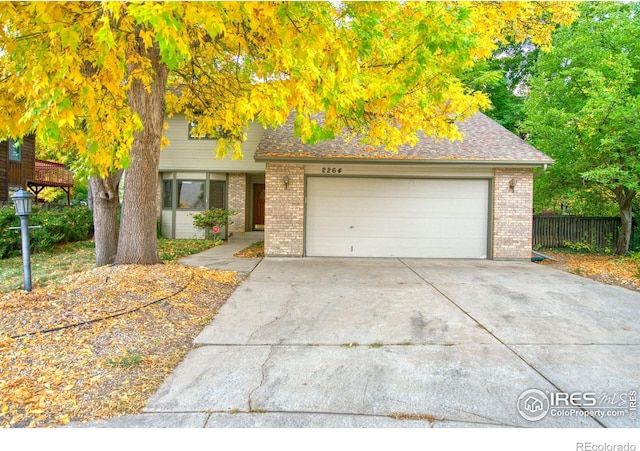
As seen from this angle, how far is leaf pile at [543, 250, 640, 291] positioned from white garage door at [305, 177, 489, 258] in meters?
2.12

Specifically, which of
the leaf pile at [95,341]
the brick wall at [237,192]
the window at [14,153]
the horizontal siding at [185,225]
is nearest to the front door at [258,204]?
the brick wall at [237,192]

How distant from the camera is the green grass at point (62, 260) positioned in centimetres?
662

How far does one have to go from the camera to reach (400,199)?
977 cm

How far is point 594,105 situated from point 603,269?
4.33 m

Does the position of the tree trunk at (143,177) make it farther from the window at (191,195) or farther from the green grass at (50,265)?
the window at (191,195)

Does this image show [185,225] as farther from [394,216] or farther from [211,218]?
[394,216]

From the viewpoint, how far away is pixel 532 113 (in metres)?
11.8

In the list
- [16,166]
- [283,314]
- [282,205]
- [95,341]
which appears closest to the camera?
[95,341]

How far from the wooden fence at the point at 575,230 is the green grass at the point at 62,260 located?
37.7 ft

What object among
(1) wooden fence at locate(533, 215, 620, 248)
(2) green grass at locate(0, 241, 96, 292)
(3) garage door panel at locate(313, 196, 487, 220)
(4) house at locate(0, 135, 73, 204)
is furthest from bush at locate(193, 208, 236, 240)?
(1) wooden fence at locate(533, 215, 620, 248)

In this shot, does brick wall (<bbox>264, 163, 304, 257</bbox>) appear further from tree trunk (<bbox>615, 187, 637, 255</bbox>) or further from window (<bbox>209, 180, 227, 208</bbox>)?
tree trunk (<bbox>615, 187, 637, 255</bbox>)

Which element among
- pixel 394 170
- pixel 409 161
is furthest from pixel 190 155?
pixel 409 161

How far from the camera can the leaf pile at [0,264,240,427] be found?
2.61 meters

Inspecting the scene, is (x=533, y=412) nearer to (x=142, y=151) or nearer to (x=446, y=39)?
(x=446, y=39)
